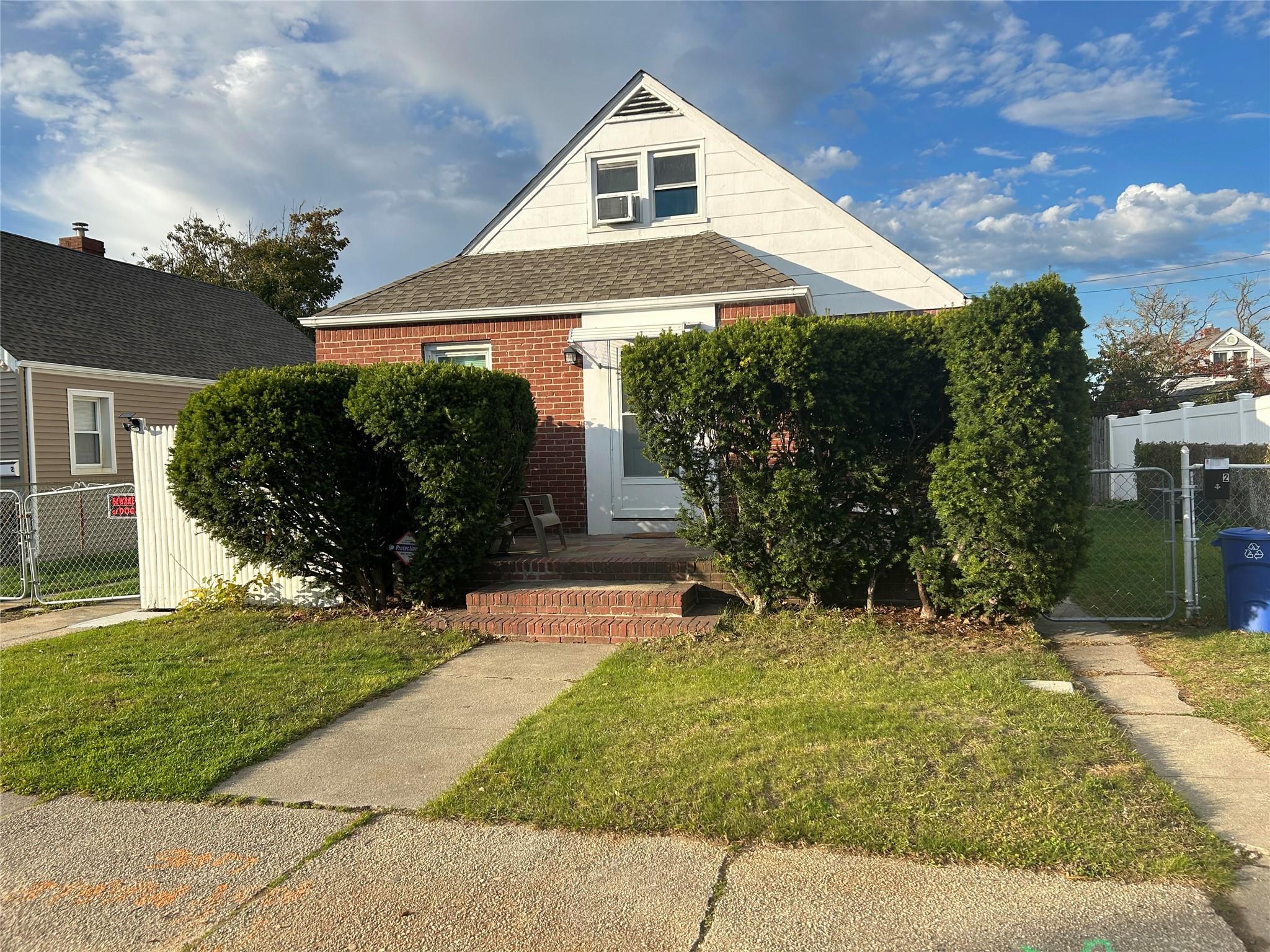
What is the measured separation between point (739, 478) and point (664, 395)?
2.97 ft

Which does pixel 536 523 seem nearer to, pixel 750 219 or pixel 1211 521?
pixel 750 219

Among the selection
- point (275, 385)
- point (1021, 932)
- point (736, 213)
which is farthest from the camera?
point (736, 213)

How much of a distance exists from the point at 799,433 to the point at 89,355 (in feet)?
49.2

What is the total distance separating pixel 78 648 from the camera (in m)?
7.02

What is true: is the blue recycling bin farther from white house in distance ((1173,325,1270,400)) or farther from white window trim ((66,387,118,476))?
white house in distance ((1173,325,1270,400))

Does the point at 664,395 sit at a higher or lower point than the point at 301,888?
higher

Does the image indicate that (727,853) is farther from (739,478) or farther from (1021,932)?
(739,478)

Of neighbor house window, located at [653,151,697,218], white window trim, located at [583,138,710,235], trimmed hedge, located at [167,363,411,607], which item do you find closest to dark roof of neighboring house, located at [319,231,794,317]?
white window trim, located at [583,138,710,235]

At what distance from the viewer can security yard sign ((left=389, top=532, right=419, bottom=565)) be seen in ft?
25.0

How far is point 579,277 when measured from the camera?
11.1 meters

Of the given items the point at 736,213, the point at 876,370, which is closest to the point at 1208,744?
the point at 876,370

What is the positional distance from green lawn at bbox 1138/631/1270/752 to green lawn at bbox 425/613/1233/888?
0.73 m

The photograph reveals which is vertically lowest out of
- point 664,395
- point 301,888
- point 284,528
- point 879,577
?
point 301,888

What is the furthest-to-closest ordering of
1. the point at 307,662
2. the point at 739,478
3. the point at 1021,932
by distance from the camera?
the point at 739,478 < the point at 307,662 < the point at 1021,932
